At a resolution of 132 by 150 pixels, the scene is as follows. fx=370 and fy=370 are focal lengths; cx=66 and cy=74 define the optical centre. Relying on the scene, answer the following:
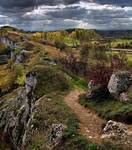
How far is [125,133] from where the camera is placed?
34938mm

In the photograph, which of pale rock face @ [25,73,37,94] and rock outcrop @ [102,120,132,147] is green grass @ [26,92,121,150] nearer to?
rock outcrop @ [102,120,132,147]

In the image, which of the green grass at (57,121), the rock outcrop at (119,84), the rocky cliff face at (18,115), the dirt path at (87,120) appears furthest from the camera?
the rocky cliff face at (18,115)

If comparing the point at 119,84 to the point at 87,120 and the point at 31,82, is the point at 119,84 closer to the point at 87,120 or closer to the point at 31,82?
the point at 87,120

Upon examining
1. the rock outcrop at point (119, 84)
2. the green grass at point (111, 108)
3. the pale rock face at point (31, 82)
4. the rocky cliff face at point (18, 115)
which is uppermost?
the rock outcrop at point (119, 84)

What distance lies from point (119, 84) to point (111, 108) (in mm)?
4637

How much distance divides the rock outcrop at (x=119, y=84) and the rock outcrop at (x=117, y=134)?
34.5 feet

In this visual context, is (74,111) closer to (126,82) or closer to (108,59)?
(126,82)

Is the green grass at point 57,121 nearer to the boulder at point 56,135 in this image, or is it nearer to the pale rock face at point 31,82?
the boulder at point 56,135

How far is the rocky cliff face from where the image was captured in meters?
60.3

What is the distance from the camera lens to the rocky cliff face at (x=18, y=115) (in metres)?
60.3

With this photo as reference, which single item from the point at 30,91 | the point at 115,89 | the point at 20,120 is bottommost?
the point at 20,120

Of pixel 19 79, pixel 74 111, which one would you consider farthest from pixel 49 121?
pixel 19 79

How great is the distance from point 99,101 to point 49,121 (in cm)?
879

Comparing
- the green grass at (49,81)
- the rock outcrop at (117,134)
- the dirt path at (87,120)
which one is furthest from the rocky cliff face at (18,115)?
the rock outcrop at (117,134)
